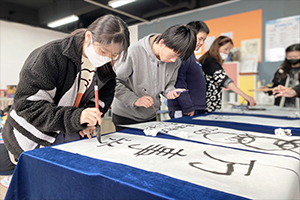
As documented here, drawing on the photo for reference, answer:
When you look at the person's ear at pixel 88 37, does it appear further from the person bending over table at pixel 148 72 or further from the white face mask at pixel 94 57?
the person bending over table at pixel 148 72

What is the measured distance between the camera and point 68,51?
2.54 feet

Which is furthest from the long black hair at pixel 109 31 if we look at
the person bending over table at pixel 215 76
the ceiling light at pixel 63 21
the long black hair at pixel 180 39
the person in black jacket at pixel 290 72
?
the ceiling light at pixel 63 21

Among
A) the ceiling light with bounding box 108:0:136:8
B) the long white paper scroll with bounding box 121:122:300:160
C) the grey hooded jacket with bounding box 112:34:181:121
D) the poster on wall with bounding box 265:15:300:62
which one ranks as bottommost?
the long white paper scroll with bounding box 121:122:300:160

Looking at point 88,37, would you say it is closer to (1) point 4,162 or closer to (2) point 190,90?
(1) point 4,162

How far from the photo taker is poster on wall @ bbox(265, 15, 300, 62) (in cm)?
340

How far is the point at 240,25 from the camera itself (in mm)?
3838

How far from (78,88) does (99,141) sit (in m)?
0.25

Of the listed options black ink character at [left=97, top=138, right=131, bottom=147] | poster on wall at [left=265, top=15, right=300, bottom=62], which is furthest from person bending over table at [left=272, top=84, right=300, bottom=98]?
poster on wall at [left=265, top=15, right=300, bottom=62]

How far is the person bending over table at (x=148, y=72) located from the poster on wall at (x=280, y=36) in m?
2.94

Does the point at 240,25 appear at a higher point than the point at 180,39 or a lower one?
higher

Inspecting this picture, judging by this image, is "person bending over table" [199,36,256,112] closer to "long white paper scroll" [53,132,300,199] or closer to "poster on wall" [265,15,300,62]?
"long white paper scroll" [53,132,300,199]

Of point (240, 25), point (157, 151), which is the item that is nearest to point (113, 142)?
point (157, 151)

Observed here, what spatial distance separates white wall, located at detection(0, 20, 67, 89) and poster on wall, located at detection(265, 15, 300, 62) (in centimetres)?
530

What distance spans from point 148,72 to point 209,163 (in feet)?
2.59
